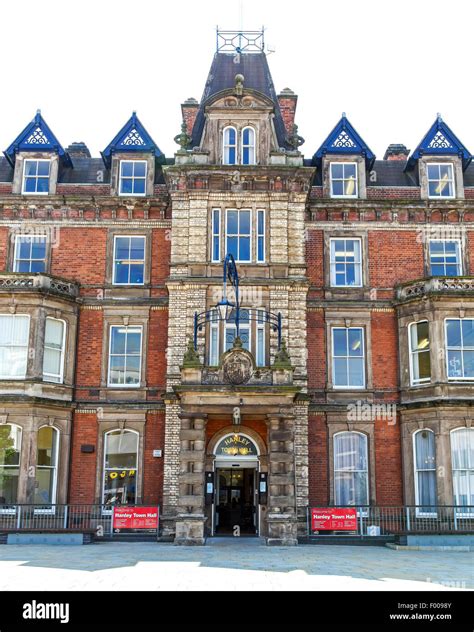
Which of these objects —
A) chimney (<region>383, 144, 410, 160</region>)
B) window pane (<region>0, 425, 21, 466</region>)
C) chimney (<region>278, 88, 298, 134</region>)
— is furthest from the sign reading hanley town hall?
chimney (<region>383, 144, 410, 160</region>)

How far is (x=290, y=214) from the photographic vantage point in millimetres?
27953

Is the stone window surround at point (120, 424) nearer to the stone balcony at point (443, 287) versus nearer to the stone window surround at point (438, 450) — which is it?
the stone window surround at point (438, 450)

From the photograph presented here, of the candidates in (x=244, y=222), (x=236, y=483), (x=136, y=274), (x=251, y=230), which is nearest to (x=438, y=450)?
(x=236, y=483)

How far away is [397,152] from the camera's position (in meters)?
32.9

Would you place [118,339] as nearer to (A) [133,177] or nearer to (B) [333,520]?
(A) [133,177]

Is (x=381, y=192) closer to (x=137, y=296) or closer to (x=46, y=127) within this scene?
(x=137, y=296)

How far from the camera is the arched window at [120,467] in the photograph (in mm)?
26891

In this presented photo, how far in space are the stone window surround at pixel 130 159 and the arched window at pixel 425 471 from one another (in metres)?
14.5

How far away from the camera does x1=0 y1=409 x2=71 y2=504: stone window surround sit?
83.7 feet

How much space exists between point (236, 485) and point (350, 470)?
438 cm

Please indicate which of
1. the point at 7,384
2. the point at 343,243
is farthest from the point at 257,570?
the point at 343,243

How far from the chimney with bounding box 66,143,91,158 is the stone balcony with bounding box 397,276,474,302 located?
15.8 meters

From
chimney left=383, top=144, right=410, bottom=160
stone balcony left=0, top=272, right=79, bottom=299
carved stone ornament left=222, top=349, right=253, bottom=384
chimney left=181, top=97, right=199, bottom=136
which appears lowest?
carved stone ornament left=222, top=349, right=253, bottom=384

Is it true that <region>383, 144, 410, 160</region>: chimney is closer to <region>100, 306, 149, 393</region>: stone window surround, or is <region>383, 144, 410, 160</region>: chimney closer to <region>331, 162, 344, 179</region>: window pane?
<region>331, 162, 344, 179</region>: window pane
